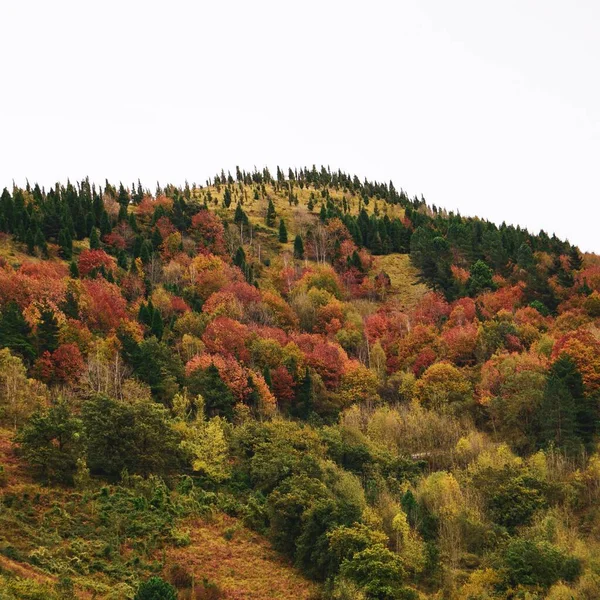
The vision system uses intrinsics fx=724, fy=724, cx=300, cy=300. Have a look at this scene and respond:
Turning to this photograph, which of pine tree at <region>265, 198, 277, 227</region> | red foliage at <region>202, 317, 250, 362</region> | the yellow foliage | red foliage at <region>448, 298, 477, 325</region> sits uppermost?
pine tree at <region>265, 198, 277, 227</region>

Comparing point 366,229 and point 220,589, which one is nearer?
point 220,589

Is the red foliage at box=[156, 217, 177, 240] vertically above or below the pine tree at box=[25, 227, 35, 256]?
above

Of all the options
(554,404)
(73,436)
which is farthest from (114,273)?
(554,404)

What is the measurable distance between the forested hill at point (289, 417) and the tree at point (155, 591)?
0.17 meters

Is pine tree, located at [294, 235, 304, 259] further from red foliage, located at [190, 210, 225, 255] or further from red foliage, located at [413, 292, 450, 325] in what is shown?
red foliage, located at [413, 292, 450, 325]

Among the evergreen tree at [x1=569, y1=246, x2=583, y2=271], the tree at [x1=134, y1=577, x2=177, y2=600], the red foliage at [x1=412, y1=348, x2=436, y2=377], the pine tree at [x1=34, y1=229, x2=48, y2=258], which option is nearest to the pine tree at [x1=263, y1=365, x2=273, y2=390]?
the red foliage at [x1=412, y1=348, x2=436, y2=377]

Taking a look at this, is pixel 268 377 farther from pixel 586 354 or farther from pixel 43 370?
pixel 586 354

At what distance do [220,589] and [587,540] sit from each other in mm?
24399

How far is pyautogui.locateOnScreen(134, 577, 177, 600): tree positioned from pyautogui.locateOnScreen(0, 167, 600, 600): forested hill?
17cm

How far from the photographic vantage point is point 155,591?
3244 centimetres

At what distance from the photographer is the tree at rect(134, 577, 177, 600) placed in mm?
32281

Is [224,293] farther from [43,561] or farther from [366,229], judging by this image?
[43,561]

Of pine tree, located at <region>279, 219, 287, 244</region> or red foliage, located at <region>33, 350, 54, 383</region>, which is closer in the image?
red foliage, located at <region>33, 350, 54, 383</region>

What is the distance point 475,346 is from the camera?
80.7 meters
